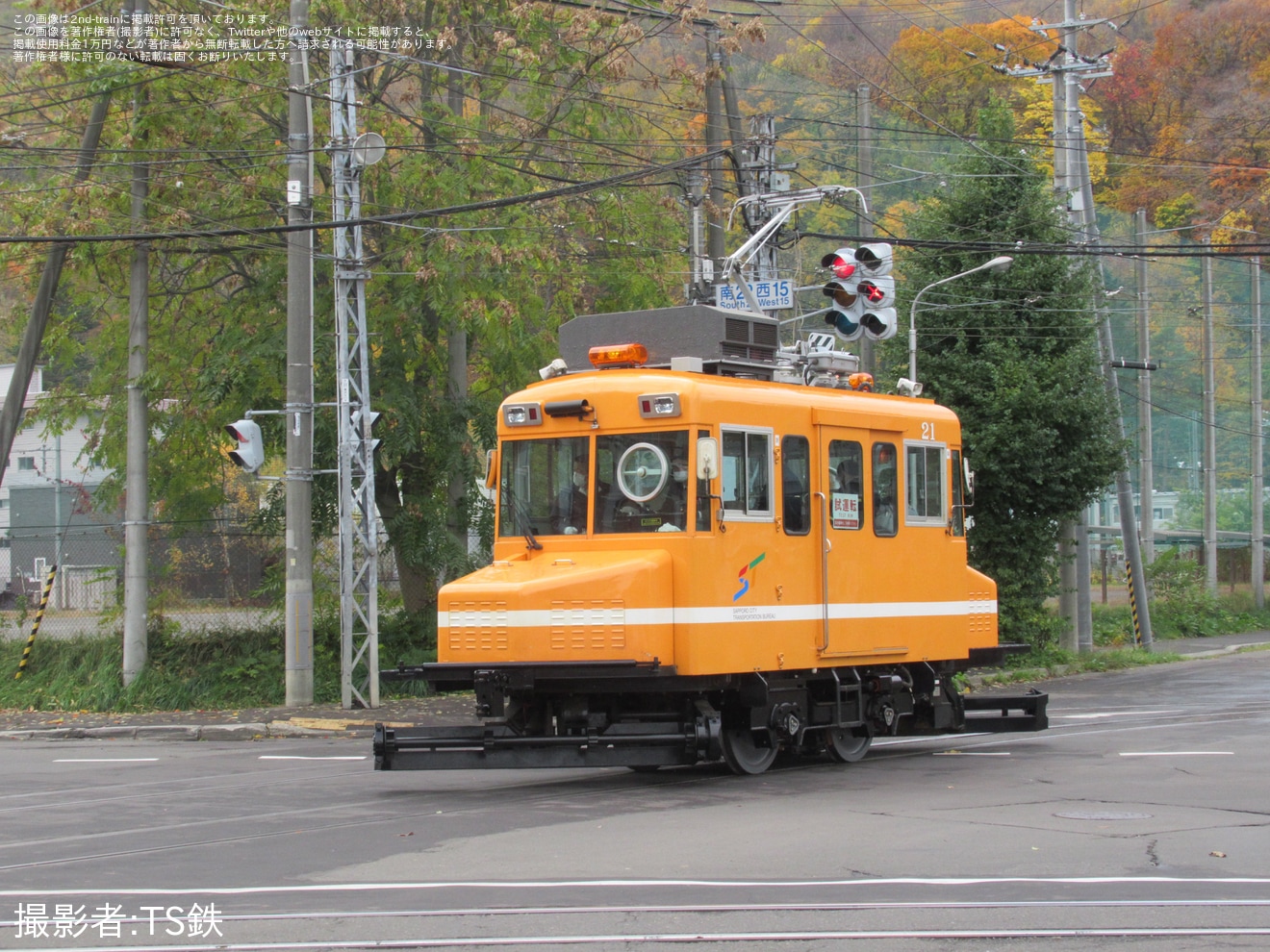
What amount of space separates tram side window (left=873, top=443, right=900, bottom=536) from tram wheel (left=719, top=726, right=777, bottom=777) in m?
2.40

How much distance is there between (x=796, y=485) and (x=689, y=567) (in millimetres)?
1710

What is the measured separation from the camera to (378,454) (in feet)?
72.2

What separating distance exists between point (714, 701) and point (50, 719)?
11.7 metres

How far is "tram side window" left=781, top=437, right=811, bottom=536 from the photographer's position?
12750mm

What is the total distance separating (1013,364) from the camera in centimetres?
2570

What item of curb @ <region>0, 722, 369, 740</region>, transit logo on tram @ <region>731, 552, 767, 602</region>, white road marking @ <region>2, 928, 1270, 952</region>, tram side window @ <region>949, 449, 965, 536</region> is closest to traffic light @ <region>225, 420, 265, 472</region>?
curb @ <region>0, 722, 369, 740</region>

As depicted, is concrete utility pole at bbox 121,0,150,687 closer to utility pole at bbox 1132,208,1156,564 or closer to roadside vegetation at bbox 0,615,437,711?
roadside vegetation at bbox 0,615,437,711

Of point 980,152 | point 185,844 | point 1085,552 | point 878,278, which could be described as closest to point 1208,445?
point 1085,552

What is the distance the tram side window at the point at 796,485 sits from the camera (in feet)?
41.8

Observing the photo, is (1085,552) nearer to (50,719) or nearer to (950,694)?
(950,694)

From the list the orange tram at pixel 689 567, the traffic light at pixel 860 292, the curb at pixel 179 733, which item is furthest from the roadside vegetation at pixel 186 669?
the orange tram at pixel 689 567

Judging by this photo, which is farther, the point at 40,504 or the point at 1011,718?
the point at 40,504

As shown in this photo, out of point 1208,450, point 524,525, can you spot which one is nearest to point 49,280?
point 524,525

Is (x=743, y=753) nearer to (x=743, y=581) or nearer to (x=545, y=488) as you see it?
(x=743, y=581)
